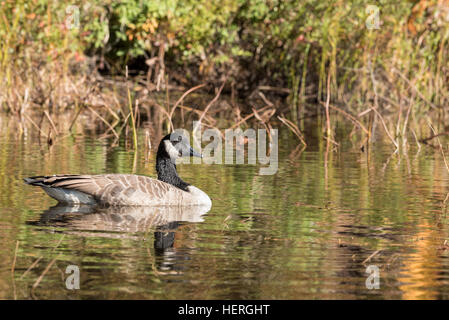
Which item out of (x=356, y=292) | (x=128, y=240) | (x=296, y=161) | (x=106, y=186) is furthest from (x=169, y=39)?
(x=356, y=292)

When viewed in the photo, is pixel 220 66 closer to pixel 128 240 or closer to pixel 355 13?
pixel 355 13

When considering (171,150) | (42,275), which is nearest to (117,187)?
(171,150)

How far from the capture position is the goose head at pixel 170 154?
13875 mm

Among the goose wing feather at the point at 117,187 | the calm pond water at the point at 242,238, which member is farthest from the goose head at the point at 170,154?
the goose wing feather at the point at 117,187

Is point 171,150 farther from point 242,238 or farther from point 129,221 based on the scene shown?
point 242,238

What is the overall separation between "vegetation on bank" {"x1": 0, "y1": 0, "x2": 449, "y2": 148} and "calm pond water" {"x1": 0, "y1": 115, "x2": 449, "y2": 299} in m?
8.96

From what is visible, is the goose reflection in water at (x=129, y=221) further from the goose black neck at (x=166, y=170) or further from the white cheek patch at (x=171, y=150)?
the white cheek patch at (x=171, y=150)

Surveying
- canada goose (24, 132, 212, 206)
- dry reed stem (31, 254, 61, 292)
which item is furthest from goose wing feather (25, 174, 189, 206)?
dry reed stem (31, 254, 61, 292)

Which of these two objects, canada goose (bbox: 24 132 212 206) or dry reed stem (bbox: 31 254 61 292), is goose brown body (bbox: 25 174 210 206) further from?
dry reed stem (bbox: 31 254 61 292)

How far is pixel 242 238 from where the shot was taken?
10.5 meters

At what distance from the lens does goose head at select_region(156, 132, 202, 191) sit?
1388 centimetres

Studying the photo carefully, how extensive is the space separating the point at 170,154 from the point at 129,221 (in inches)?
104

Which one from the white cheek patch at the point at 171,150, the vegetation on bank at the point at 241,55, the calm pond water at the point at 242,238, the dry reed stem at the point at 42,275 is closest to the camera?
the dry reed stem at the point at 42,275

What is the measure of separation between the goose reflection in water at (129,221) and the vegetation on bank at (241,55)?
11.7 m
